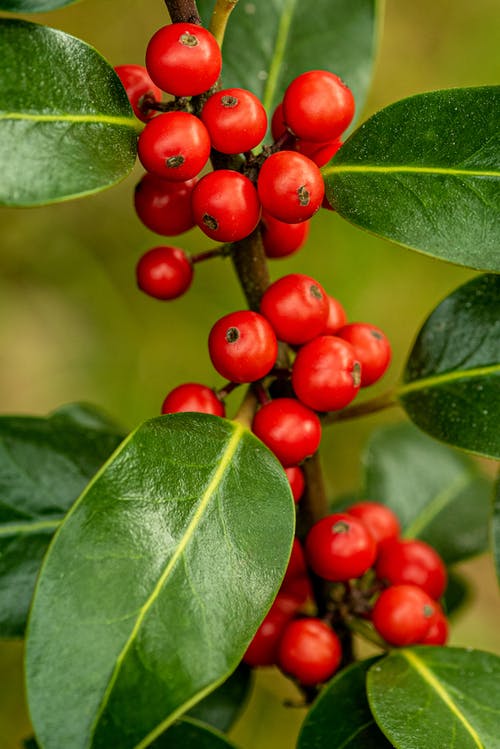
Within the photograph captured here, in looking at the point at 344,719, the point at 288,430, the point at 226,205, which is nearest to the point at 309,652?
the point at 344,719

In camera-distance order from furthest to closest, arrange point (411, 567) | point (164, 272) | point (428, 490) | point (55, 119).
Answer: point (428, 490)
point (411, 567)
point (164, 272)
point (55, 119)

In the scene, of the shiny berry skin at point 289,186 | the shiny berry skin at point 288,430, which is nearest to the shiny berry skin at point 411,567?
the shiny berry skin at point 288,430

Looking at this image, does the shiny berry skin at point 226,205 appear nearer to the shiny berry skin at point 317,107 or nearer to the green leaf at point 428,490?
the shiny berry skin at point 317,107

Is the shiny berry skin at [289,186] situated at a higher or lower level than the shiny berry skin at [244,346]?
higher

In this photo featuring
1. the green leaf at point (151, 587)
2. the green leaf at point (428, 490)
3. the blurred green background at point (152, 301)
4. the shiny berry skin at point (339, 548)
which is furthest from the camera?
the blurred green background at point (152, 301)

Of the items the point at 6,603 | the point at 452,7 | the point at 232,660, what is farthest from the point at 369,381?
the point at 452,7

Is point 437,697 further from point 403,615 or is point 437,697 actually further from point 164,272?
point 164,272
